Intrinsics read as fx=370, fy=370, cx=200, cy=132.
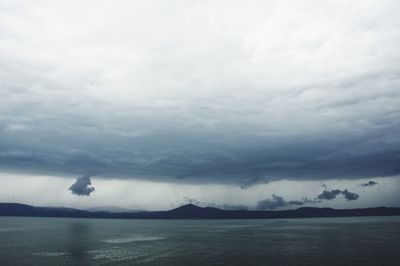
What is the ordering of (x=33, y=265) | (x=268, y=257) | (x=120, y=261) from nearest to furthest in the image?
(x=33, y=265), (x=120, y=261), (x=268, y=257)

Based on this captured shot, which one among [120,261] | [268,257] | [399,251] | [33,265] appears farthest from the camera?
[399,251]

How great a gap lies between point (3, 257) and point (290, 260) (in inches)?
3692

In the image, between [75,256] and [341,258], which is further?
[75,256]

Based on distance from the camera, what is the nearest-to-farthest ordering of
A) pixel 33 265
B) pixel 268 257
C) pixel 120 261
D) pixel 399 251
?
pixel 33 265
pixel 120 261
pixel 268 257
pixel 399 251

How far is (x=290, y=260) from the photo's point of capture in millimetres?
114375

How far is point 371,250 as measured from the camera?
445 ft

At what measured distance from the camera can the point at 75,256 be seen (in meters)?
127

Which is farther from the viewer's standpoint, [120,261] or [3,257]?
[3,257]

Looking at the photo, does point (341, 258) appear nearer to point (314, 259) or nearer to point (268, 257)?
point (314, 259)

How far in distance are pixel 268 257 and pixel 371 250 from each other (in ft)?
139

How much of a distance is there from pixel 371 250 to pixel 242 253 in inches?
1873

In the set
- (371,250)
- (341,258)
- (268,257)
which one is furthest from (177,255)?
(371,250)

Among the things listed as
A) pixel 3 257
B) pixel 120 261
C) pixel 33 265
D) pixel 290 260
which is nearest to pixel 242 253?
pixel 290 260

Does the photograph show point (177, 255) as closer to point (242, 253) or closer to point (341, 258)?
point (242, 253)
